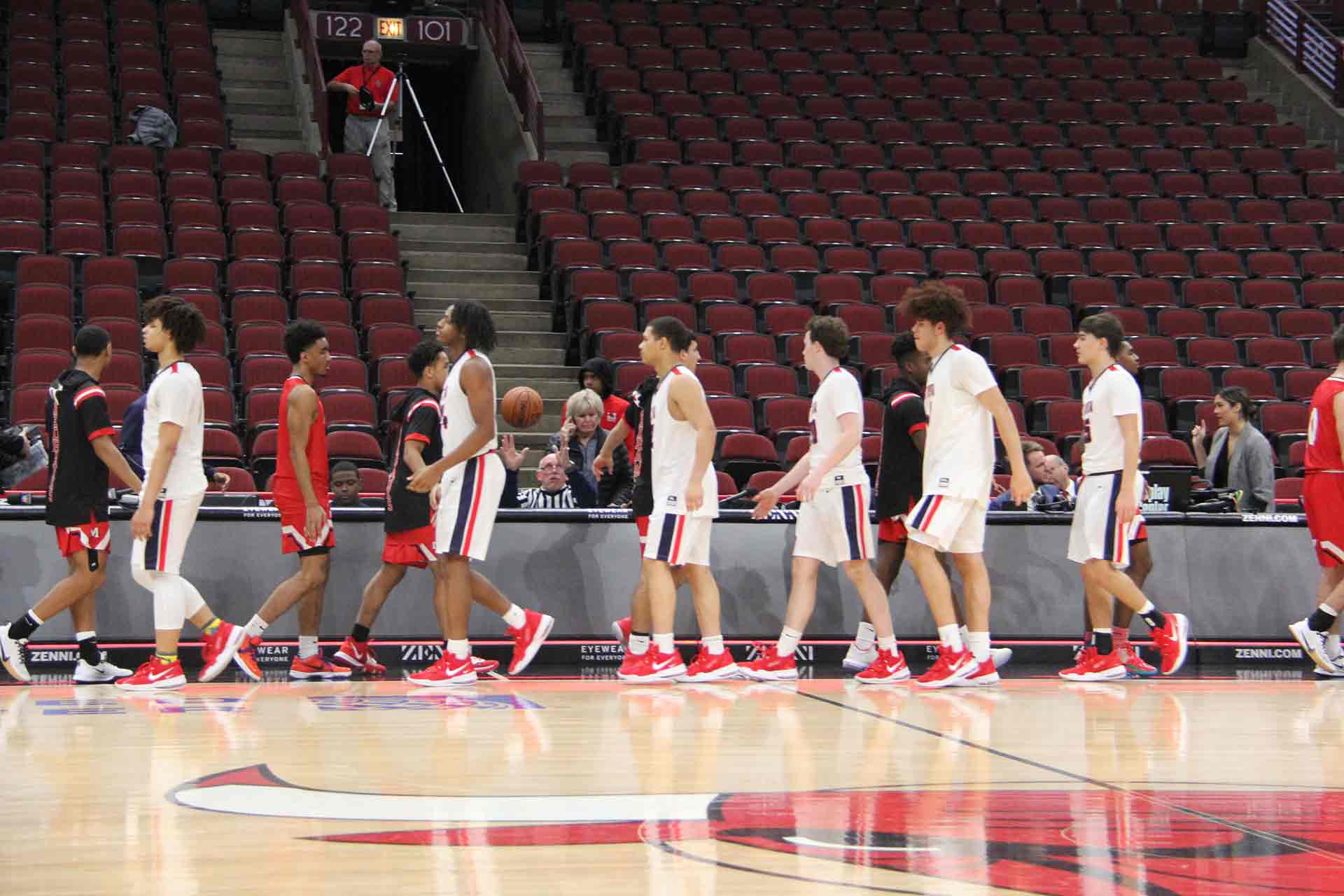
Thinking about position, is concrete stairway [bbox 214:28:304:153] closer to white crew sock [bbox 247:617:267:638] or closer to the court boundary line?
white crew sock [bbox 247:617:267:638]

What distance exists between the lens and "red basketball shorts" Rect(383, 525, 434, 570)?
749cm

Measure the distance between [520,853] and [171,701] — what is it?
3.42 m

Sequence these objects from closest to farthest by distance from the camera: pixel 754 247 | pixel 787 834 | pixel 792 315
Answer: pixel 787 834
pixel 792 315
pixel 754 247

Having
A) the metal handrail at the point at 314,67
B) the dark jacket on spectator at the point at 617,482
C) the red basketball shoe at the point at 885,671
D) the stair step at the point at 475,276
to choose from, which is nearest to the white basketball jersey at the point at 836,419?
the red basketball shoe at the point at 885,671

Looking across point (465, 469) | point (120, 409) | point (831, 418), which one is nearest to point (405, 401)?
point (465, 469)

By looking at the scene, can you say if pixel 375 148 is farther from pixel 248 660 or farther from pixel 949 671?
pixel 949 671

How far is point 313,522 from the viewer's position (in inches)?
285

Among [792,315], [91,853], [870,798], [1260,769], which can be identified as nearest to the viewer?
[91,853]

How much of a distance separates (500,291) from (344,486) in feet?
19.0

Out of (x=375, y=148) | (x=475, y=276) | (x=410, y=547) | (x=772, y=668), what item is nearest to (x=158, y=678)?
(x=410, y=547)

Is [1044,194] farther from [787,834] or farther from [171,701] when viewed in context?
[787,834]

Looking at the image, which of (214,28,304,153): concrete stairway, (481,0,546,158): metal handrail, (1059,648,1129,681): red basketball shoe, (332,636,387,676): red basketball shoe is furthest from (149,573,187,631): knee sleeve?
(214,28,304,153): concrete stairway

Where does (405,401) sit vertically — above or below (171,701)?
above

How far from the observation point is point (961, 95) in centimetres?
1800
